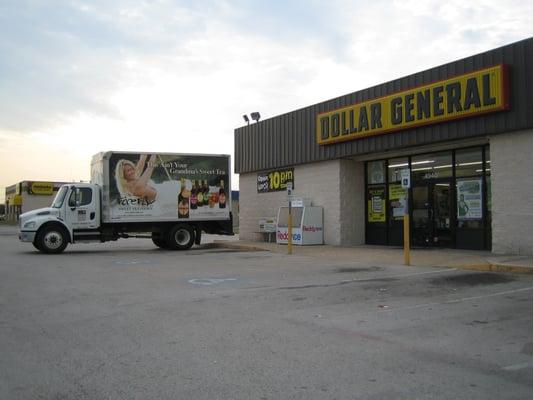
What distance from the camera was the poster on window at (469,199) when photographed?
54.7 feet

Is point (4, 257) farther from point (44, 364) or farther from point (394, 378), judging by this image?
point (394, 378)

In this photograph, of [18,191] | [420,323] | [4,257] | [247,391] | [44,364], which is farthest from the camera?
[18,191]

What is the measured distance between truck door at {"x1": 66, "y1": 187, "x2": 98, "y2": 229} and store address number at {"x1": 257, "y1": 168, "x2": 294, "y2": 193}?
805 centimetres

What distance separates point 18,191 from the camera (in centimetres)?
7525

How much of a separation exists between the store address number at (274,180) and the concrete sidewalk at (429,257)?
386 centimetres

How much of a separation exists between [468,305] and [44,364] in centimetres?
630

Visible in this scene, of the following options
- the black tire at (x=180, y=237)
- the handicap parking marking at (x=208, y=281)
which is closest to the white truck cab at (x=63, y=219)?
the black tire at (x=180, y=237)

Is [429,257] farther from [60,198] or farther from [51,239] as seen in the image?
[60,198]

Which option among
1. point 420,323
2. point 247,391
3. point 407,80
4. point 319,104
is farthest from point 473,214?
point 247,391

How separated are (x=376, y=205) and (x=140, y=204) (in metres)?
8.98

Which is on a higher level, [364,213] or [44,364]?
[364,213]

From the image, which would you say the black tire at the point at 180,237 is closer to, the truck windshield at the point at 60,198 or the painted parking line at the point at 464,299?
the truck windshield at the point at 60,198

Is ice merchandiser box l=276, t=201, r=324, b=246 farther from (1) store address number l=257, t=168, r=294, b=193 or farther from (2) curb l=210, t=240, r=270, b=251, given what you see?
(1) store address number l=257, t=168, r=294, b=193

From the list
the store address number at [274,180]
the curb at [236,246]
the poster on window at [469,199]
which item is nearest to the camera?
the poster on window at [469,199]
